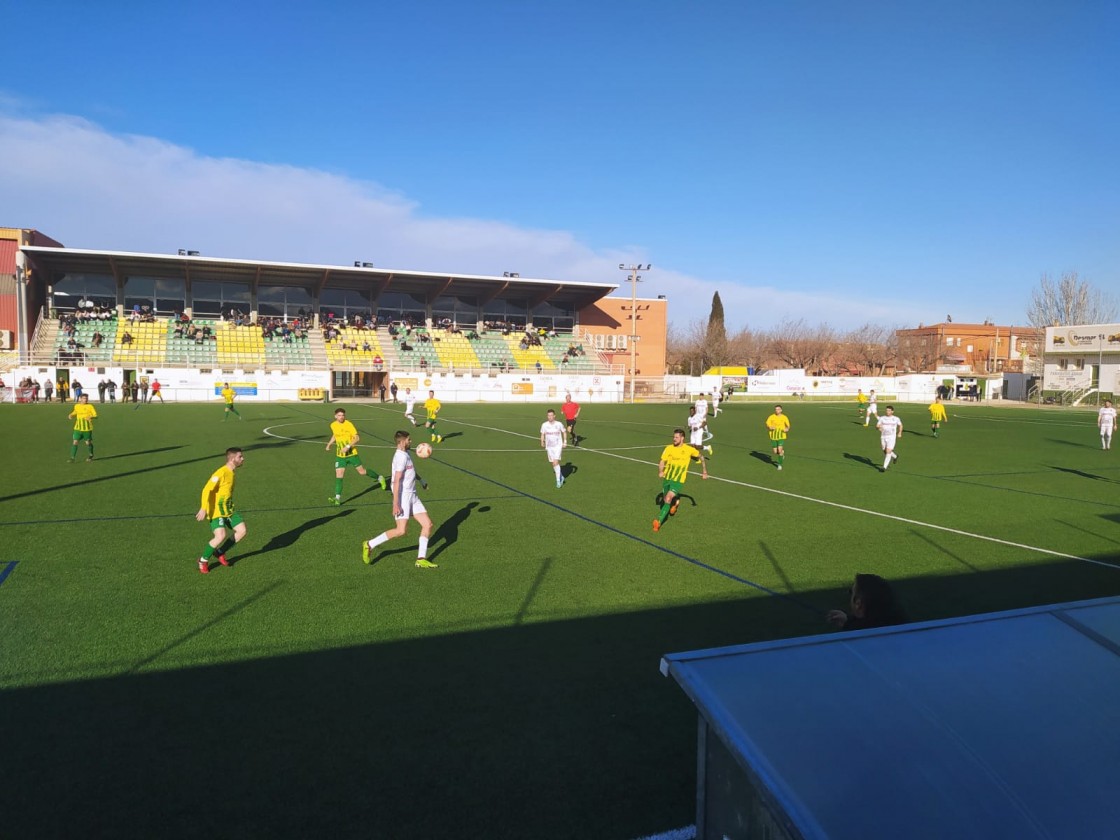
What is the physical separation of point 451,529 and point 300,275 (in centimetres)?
5174

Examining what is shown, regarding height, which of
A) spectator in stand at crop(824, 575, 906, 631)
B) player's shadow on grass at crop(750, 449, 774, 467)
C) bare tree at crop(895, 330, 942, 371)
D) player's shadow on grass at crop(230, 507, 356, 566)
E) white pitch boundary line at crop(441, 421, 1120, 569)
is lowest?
player's shadow on grass at crop(750, 449, 774, 467)

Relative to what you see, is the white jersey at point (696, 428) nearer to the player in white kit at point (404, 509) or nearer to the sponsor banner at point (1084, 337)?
the player in white kit at point (404, 509)

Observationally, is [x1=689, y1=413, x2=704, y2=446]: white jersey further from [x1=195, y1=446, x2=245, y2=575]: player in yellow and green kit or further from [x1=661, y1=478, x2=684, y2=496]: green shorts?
[x1=195, y1=446, x2=245, y2=575]: player in yellow and green kit

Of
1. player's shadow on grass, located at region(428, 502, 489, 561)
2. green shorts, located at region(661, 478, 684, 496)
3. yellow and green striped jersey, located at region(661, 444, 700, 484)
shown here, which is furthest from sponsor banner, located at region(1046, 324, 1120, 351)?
player's shadow on grass, located at region(428, 502, 489, 561)

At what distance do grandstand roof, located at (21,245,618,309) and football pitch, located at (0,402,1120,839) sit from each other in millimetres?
40661

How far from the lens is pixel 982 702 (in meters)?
2.91

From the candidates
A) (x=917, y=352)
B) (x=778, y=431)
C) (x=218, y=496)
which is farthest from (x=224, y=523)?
(x=917, y=352)

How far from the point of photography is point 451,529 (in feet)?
40.2

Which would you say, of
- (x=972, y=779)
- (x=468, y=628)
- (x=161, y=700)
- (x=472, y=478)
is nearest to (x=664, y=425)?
(x=472, y=478)

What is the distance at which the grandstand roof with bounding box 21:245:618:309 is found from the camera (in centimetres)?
5297

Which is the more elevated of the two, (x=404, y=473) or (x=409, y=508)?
(x=404, y=473)

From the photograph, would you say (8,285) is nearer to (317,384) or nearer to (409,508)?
(317,384)

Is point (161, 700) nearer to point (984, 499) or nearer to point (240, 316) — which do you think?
point (984, 499)

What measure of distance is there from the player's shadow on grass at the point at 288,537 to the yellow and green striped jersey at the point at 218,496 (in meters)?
0.80
